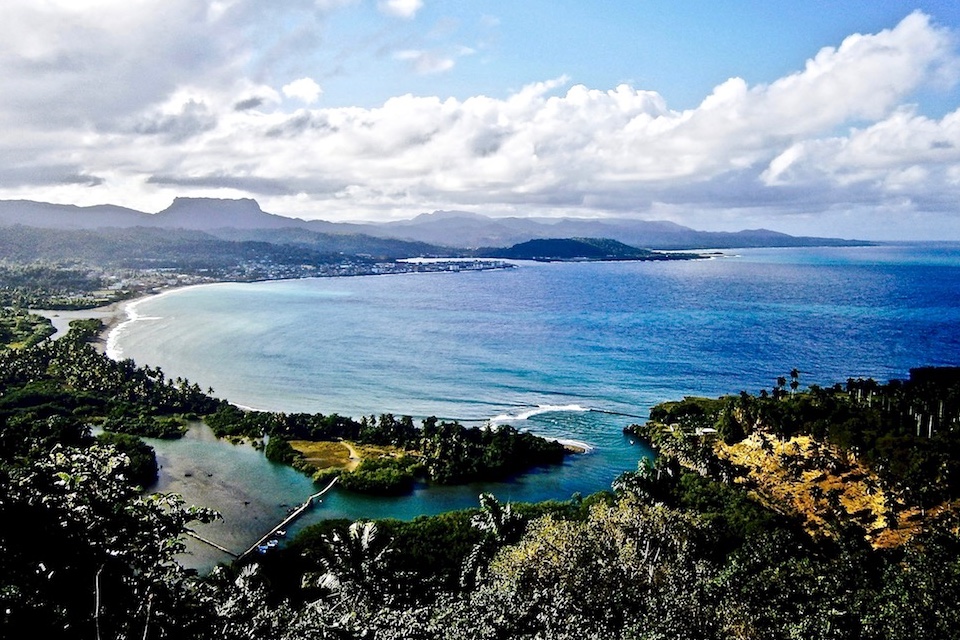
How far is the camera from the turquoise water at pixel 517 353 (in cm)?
4675

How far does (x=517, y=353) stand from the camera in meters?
81.4

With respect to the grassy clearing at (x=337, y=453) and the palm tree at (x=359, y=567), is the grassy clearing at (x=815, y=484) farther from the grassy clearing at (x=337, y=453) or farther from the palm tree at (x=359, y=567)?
the grassy clearing at (x=337, y=453)

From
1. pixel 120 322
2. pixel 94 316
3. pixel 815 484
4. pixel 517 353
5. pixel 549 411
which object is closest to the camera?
pixel 815 484

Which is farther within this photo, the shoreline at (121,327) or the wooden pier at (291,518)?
the shoreline at (121,327)

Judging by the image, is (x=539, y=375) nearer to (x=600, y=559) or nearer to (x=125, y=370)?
(x=125, y=370)

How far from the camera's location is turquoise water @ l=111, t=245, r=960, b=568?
46.8 m

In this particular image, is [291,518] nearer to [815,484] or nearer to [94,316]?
[815,484]

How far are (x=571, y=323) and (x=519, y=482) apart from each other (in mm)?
65846

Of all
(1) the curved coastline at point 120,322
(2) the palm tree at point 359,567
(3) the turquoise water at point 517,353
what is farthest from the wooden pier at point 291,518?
(1) the curved coastline at point 120,322

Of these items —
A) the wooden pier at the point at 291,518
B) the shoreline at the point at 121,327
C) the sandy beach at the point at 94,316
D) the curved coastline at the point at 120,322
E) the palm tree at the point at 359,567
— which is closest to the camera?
the palm tree at the point at 359,567

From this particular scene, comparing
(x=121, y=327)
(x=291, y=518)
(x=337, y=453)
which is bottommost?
(x=291, y=518)

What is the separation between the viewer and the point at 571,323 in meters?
106

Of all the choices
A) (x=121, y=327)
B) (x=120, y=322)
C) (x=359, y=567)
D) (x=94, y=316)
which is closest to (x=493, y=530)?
(x=359, y=567)

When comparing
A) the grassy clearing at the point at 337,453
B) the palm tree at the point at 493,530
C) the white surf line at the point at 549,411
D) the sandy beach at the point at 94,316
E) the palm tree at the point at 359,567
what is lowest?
the grassy clearing at the point at 337,453
